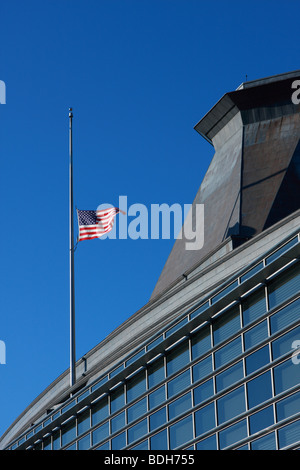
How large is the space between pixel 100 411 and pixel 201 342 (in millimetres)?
8389

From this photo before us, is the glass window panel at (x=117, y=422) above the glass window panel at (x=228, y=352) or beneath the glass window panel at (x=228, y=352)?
beneath

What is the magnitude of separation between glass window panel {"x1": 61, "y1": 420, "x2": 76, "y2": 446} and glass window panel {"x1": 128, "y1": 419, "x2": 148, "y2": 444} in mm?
5984

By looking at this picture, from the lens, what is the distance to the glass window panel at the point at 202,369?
35219 millimetres

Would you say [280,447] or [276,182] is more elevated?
[276,182]

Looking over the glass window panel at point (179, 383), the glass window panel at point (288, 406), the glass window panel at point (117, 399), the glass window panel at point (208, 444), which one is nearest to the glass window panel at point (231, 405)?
the glass window panel at point (208, 444)

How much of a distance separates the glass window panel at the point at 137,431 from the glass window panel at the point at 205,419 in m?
3.95

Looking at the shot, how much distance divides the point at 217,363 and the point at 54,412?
14.7m

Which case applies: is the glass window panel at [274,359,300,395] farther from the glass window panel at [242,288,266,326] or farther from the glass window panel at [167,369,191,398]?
the glass window panel at [167,369,191,398]

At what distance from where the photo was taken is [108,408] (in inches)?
1655

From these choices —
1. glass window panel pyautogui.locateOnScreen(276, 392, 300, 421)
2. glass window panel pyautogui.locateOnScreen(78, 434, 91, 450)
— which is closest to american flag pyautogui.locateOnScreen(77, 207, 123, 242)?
glass window panel pyautogui.locateOnScreen(78, 434, 91, 450)

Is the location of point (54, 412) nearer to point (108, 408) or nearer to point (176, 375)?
point (108, 408)

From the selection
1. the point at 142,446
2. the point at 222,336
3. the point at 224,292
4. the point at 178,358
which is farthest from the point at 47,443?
the point at 224,292

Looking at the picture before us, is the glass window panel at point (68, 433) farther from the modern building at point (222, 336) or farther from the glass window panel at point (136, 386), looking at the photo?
the glass window panel at point (136, 386)
